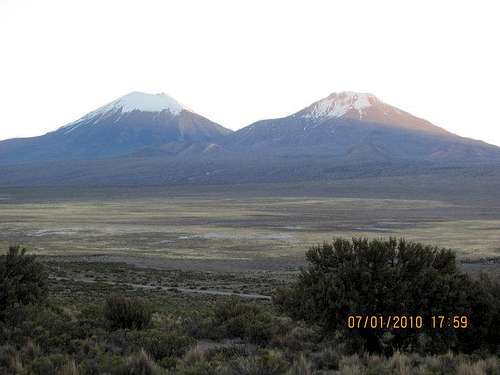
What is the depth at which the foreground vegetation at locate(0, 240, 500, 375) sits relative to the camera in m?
9.81

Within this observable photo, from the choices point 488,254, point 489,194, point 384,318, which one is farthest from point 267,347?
point 489,194

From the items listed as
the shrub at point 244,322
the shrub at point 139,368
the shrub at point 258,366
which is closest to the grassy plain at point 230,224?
the shrub at point 244,322

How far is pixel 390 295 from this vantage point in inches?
442

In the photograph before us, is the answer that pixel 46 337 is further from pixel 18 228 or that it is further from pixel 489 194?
pixel 489 194

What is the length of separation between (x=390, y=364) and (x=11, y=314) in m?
7.49

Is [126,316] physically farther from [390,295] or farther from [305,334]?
[390,295]

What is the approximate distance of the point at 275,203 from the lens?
115750 millimetres

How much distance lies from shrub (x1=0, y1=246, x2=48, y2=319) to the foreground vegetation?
3 centimetres

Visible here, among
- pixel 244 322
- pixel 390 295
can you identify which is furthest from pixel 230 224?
pixel 390 295

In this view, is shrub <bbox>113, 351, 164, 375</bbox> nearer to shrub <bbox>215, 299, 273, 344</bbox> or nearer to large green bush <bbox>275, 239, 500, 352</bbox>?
large green bush <bbox>275, 239, 500, 352</bbox>

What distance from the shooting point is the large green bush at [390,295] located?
11242mm

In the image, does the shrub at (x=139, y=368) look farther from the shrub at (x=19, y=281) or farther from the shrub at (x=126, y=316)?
the shrub at (x=19, y=281)

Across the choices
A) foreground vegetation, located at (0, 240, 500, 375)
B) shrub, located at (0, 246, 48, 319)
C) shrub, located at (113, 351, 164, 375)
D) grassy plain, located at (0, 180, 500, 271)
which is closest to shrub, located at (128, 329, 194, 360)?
foreground vegetation, located at (0, 240, 500, 375)

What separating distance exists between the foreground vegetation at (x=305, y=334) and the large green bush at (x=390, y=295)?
0.02m
